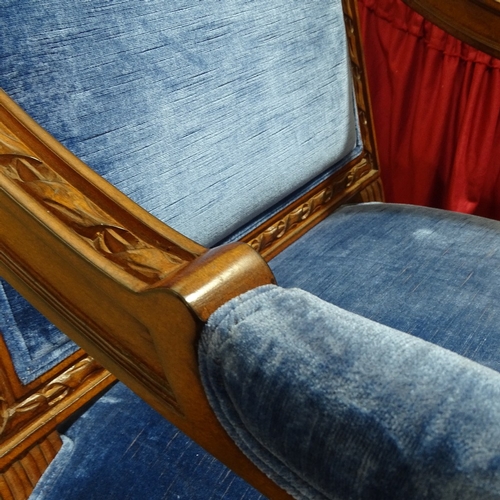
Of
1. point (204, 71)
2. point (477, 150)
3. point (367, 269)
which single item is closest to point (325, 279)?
point (367, 269)

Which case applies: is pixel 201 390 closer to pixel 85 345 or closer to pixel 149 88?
pixel 85 345

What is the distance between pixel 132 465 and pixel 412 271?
33 cm

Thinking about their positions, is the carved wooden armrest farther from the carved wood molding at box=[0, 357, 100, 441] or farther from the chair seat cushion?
the chair seat cushion

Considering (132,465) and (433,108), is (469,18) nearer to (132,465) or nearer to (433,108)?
(433,108)

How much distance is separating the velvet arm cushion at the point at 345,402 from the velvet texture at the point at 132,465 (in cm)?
15

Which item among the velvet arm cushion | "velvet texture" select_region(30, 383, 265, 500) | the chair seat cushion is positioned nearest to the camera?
the velvet arm cushion

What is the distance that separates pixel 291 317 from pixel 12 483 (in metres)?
0.30

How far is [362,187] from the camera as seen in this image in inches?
32.0

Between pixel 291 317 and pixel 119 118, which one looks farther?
pixel 119 118

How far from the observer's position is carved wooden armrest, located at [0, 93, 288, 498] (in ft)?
0.91

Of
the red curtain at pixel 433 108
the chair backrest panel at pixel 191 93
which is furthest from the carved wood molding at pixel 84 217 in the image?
the red curtain at pixel 433 108

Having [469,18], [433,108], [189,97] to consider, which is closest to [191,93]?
[189,97]

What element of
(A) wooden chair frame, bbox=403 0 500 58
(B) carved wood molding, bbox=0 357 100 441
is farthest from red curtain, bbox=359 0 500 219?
(B) carved wood molding, bbox=0 357 100 441

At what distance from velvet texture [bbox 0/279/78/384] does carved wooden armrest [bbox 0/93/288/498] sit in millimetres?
64
